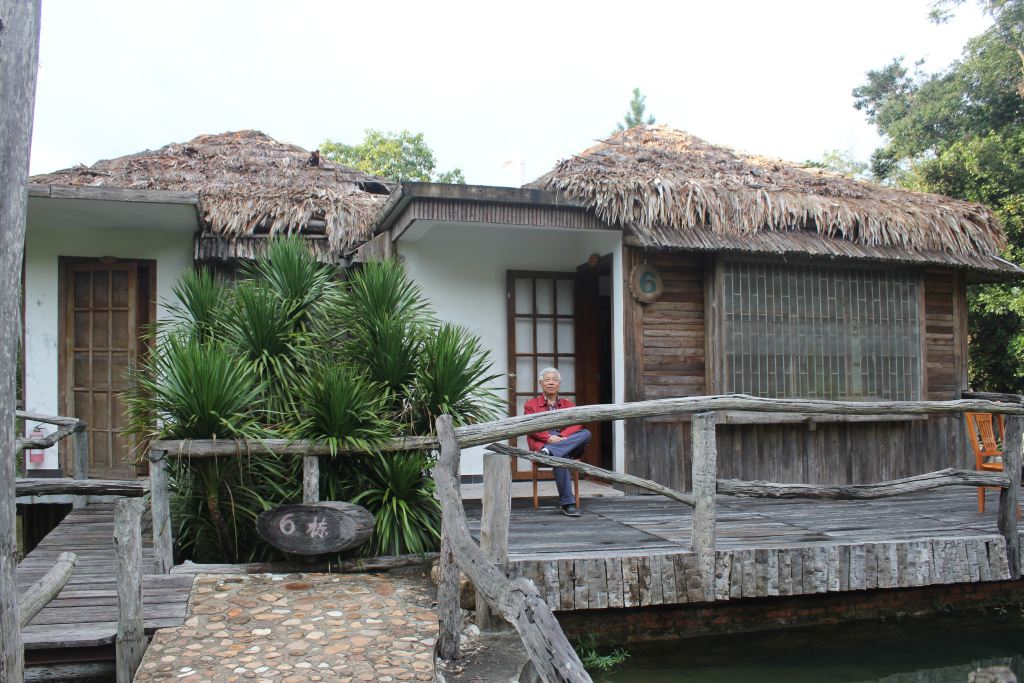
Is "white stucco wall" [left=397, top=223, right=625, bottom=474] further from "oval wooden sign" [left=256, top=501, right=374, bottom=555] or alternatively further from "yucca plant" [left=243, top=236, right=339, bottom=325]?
"oval wooden sign" [left=256, top=501, right=374, bottom=555]

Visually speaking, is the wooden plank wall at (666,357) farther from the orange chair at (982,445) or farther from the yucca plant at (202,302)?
the yucca plant at (202,302)

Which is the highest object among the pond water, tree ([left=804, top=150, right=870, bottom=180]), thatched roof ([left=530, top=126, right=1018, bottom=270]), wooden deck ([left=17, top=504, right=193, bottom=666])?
tree ([left=804, top=150, right=870, bottom=180])

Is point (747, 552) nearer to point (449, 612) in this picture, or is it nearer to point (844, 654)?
point (844, 654)

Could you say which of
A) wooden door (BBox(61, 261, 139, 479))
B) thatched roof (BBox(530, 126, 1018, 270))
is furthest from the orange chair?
wooden door (BBox(61, 261, 139, 479))

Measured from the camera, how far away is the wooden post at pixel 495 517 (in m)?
4.51

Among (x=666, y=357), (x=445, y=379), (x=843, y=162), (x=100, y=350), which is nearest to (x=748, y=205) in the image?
(x=666, y=357)

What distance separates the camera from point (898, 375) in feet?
26.5

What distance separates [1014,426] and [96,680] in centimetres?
578

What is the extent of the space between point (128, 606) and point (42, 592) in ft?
3.69

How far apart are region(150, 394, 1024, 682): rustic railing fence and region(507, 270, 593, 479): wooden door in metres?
2.79

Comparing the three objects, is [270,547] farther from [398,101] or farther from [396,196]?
[398,101]

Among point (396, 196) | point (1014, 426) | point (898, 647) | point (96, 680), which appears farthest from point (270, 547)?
point (1014, 426)

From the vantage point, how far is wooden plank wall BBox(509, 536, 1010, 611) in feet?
15.8

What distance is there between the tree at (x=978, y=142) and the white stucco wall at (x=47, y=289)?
42.8ft
